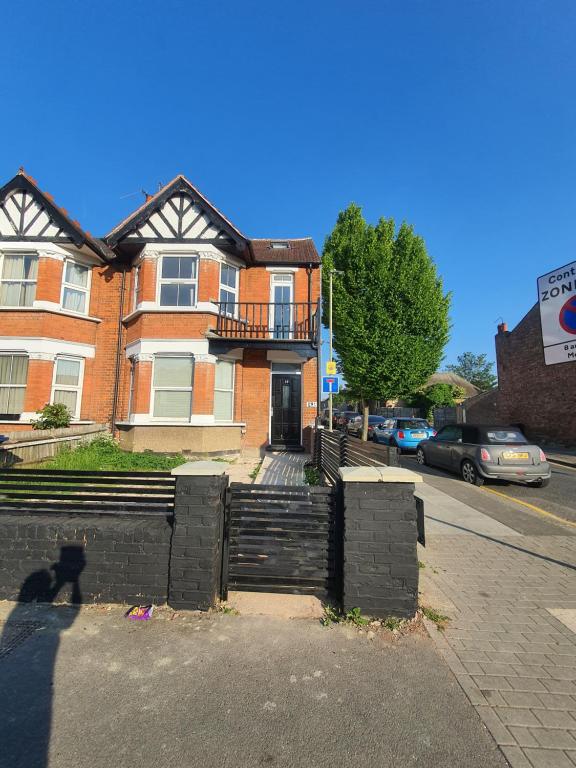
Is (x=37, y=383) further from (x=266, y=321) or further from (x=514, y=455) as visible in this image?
(x=514, y=455)

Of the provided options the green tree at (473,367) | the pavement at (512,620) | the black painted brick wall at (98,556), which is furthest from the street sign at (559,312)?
the green tree at (473,367)

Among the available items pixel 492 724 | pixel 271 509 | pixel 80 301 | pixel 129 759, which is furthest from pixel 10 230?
pixel 492 724

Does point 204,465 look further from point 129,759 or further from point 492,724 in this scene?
point 492,724

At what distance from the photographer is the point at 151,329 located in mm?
10656

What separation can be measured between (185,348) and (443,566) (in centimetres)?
872

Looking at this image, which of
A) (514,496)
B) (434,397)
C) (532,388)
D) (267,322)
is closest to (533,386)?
(532,388)

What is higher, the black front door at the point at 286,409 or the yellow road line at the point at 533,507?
the black front door at the point at 286,409

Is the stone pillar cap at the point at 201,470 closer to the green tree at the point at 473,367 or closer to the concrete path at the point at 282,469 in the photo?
the concrete path at the point at 282,469

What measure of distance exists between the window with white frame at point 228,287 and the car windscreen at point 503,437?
8186 mm

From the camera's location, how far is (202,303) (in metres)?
10.7

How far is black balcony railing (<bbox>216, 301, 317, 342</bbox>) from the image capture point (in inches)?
430

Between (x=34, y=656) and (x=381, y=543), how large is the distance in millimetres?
2810

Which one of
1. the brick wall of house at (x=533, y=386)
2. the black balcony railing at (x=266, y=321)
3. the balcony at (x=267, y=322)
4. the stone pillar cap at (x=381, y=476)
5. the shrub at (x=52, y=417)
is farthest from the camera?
the brick wall of house at (x=533, y=386)

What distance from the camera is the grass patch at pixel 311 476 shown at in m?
7.17
